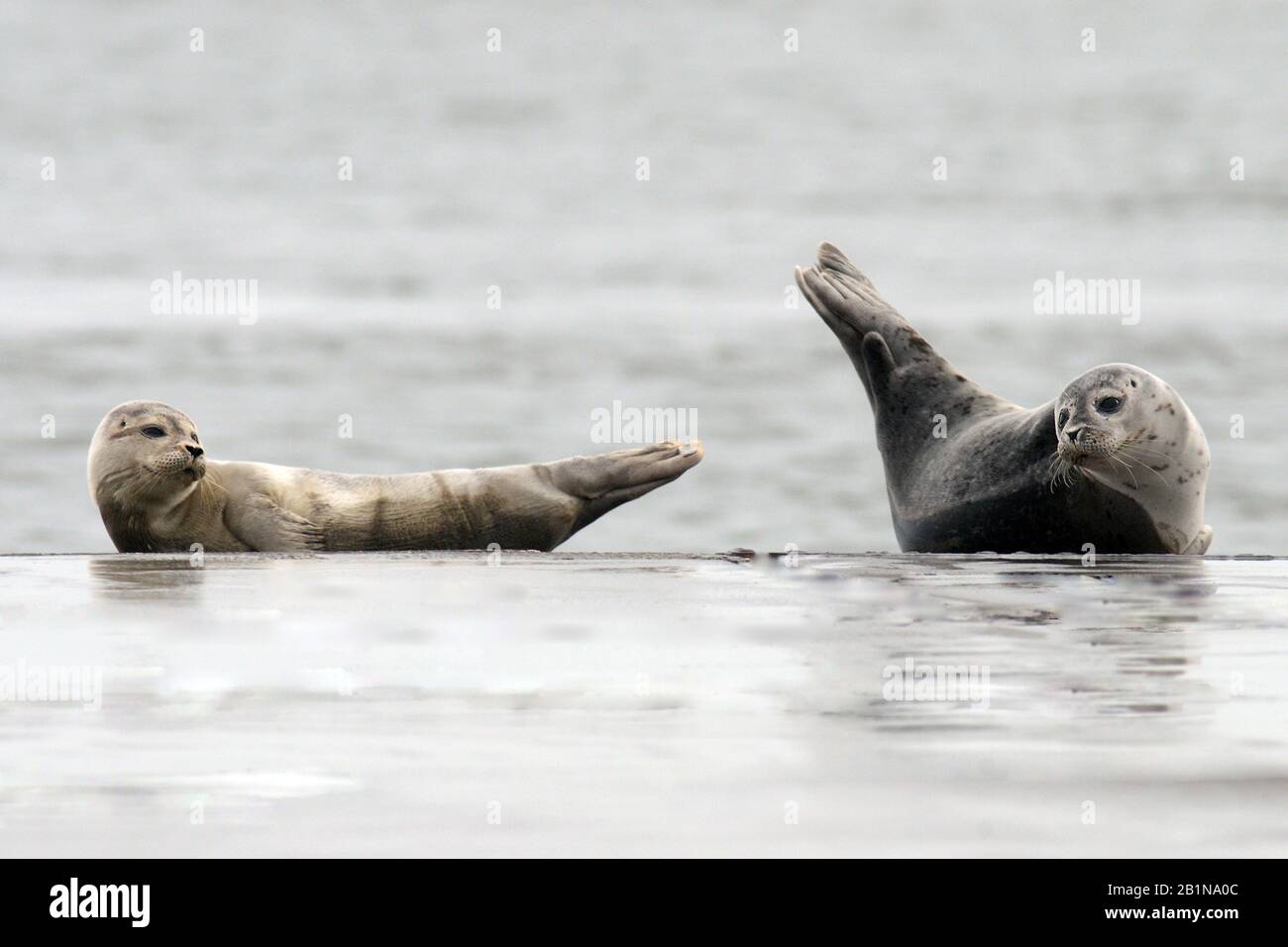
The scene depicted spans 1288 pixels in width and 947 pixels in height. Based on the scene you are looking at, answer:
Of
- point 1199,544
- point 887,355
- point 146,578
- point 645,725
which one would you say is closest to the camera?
point 645,725

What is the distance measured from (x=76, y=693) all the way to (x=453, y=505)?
14.9 ft

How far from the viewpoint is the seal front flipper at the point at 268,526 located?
27.7 feet

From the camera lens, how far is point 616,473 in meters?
8.84

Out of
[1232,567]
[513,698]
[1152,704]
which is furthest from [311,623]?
[1232,567]

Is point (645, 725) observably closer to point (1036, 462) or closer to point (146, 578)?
point (146, 578)

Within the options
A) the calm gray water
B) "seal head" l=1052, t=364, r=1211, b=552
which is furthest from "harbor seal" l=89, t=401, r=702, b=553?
the calm gray water

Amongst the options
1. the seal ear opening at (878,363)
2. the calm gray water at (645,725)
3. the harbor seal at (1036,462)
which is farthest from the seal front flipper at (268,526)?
the seal ear opening at (878,363)

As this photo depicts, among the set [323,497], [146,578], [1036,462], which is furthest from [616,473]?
[146,578]

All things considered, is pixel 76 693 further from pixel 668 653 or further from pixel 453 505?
pixel 453 505

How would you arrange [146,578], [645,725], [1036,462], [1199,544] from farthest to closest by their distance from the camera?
1. [1199,544]
2. [1036,462]
3. [146,578]
4. [645,725]

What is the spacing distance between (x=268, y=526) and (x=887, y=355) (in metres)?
3.33

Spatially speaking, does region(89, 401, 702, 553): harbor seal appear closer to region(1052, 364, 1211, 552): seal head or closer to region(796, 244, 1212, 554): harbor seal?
region(796, 244, 1212, 554): harbor seal

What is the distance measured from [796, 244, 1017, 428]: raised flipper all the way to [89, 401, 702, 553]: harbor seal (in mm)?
1510

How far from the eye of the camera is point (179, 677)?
A: 4383 millimetres
